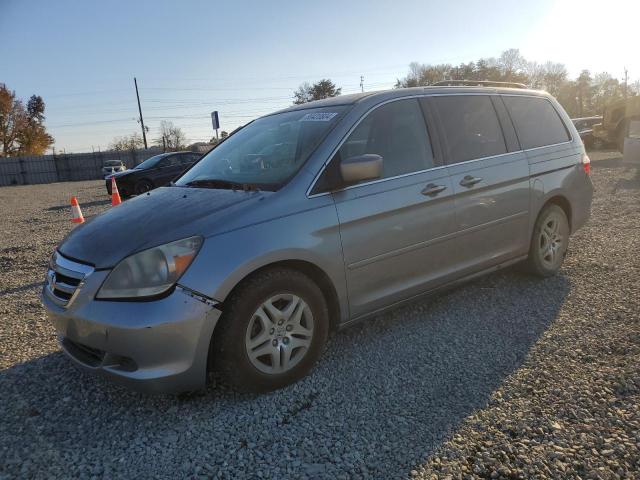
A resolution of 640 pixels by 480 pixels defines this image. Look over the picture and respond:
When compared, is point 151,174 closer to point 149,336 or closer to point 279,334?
point 279,334

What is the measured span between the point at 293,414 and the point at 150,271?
1122mm

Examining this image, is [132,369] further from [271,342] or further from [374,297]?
[374,297]

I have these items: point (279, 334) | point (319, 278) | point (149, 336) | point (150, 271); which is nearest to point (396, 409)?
point (279, 334)

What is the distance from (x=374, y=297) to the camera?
324cm

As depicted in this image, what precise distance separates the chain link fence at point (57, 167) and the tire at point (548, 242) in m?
41.0

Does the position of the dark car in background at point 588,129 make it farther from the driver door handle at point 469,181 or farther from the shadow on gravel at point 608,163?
the driver door handle at point 469,181

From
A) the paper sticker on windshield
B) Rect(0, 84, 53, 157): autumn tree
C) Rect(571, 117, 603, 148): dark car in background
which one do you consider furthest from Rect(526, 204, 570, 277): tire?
Rect(0, 84, 53, 157): autumn tree

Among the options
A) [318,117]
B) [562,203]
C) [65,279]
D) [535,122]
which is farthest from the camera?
[562,203]

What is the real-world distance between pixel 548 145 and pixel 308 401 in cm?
340

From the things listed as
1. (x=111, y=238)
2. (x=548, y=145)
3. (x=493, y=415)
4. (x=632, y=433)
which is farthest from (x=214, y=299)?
(x=548, y=145)

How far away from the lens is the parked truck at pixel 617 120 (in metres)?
19.1

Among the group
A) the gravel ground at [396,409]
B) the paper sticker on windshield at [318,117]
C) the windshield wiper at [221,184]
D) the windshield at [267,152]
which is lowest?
the gravel ground at [396,409]

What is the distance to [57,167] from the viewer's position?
3909 cm

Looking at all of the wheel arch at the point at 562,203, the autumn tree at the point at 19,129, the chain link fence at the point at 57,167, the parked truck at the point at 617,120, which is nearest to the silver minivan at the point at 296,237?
the wheel arch at the point at 562,203
